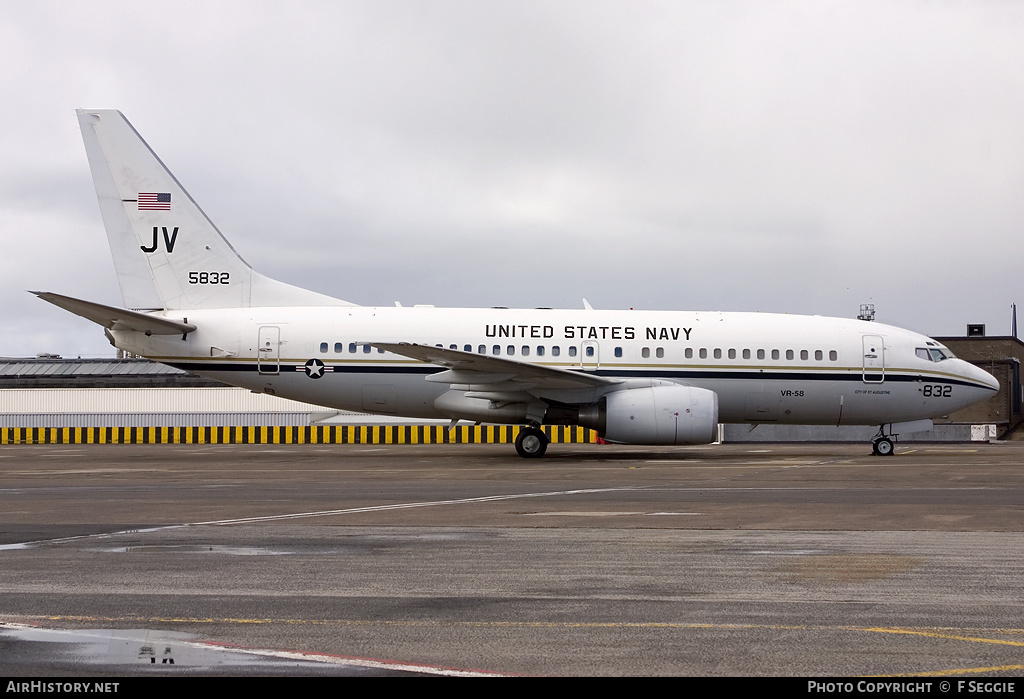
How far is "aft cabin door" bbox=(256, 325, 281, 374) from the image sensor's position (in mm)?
27047

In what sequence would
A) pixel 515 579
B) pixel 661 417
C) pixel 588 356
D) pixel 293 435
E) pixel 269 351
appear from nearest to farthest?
pixel 515 579, pixel 661 417, pixel 269 351, pixel 588 356, pixel 293 435

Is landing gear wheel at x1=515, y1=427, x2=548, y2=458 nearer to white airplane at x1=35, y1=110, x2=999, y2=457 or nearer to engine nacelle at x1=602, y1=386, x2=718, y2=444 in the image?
white airplane at x1=35, y1=110, x2=999, y2=457

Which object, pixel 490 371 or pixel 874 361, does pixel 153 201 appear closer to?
pixel 490 371

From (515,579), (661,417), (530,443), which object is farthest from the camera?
(530,443)

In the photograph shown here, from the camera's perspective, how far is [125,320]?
26312 millimetres

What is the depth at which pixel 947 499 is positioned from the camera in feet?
50.7

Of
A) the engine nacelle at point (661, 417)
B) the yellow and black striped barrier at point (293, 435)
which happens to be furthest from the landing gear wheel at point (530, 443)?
the yellow and black striped barrier at point (293, 435)

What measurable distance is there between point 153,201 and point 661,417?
1478 centimetres

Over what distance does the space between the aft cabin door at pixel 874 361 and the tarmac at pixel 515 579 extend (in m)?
9.83

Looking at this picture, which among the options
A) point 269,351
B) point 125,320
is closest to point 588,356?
point 269,351

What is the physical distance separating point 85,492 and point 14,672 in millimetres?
12601

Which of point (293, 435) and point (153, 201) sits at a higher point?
point (153, 201)

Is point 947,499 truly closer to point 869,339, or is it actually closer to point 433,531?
point 433,531

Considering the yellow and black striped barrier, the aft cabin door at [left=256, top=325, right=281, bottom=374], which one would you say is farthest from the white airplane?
the yellow and black striped barrier
